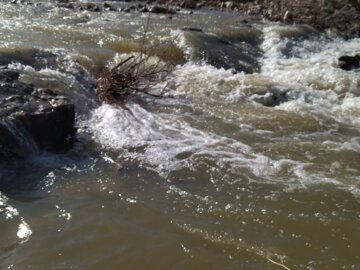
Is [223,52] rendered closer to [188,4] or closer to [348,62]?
[348,62]

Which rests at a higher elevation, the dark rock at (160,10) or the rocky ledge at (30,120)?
the rocky ledge at (30,120)

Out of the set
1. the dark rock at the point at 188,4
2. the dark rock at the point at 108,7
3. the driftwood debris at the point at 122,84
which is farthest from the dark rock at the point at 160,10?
the driftwood debris at the point at 122,84

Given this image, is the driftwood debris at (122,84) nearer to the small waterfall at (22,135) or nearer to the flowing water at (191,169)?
the flowing water at (191,169)

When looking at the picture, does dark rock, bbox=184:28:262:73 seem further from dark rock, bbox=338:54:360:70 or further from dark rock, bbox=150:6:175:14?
dark rock, bbox=150:6:175:14

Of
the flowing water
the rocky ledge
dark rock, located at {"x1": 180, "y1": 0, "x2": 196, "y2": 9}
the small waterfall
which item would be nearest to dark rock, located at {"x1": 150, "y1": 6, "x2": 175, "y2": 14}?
dark rock, located at {"x1": 180, "y1": 0, "x2": 196, "y2": 9}

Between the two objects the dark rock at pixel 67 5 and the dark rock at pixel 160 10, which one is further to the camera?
the dark rock at pixel 160 10

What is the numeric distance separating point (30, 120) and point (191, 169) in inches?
69.4

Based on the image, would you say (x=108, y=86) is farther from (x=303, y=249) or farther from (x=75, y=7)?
(x=75, y=7)

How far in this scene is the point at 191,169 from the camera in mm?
4930

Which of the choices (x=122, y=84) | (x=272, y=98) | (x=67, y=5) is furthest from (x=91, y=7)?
(x=272, y=98)

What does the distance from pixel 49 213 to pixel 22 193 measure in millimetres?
442

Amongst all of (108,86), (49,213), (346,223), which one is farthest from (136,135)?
(346,223)

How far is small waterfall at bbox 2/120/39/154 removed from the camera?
16.6 ft

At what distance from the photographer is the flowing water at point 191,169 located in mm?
3586
